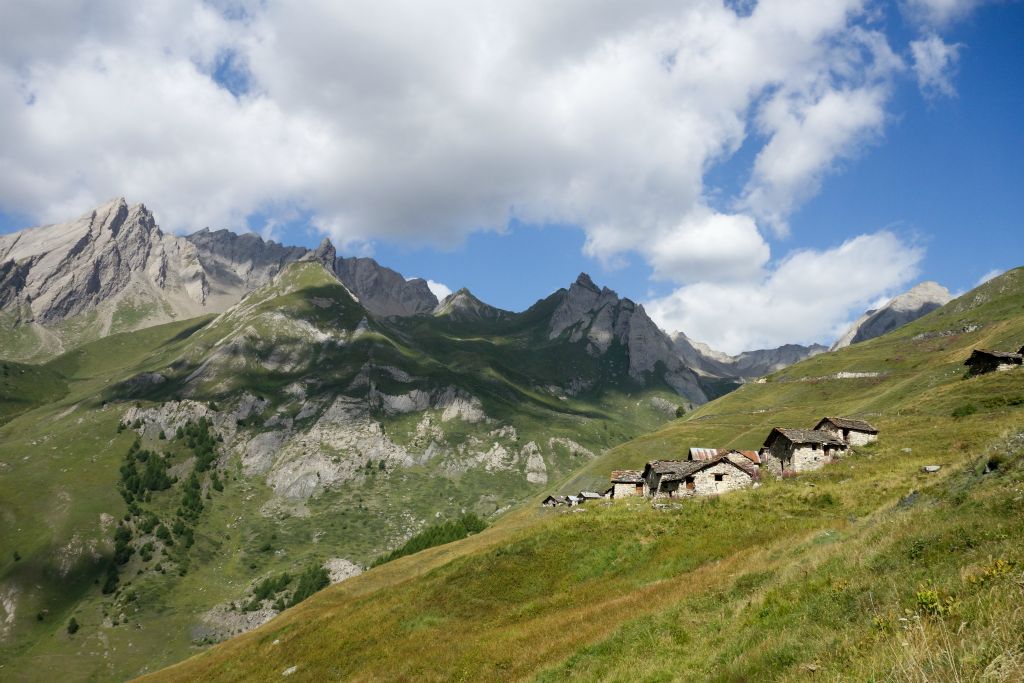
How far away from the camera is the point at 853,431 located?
69312mm

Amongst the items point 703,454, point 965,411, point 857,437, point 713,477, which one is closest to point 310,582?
point 703,454

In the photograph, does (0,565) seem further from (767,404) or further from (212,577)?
(767,404)

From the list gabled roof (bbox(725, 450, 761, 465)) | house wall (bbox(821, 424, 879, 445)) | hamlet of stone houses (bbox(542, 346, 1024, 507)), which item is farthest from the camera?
gabled roof (bbox(725, 450, 761, 465))

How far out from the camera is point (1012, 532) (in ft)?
45.9

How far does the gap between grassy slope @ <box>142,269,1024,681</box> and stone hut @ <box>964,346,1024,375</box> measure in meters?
10.3

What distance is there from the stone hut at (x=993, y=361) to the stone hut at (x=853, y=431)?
34.1m

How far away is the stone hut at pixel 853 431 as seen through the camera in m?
68.7

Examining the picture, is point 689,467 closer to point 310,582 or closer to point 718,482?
point 718,482

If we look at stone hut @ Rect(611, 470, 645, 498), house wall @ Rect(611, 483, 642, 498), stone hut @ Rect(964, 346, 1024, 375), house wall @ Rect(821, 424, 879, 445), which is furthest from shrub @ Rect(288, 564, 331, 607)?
stone hut @ Rect(964, 346, 1024, 375)

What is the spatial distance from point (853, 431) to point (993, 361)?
3974 centimetres

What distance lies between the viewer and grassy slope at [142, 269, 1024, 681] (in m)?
11.1

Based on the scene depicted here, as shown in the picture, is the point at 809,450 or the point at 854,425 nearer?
the point at 809,450

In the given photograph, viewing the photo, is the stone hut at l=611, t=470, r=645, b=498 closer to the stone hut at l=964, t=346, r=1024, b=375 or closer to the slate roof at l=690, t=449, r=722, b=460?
the slate roof at l=690, t=449, r=722, b=460

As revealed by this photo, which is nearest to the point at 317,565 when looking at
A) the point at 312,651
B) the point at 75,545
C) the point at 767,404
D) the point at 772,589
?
the point at 75,545
